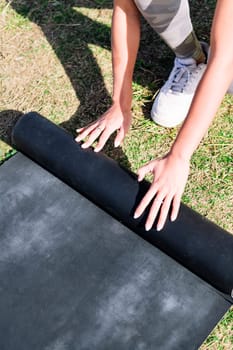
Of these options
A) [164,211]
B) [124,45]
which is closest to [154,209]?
[164,211]

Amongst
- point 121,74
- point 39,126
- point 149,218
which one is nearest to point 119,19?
point 121,74

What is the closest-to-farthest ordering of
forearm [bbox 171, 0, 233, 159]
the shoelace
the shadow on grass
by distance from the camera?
forearm [bbox 171, 0, 233, 159] → the shoelace → the shadow on grass

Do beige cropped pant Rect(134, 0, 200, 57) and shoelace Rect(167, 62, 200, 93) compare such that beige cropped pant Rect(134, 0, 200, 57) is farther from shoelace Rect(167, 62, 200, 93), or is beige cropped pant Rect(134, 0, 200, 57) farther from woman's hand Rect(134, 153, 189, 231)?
woman's hand Rect(134, 153, 189, 231)

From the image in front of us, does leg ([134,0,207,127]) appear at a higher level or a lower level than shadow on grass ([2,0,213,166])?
higher

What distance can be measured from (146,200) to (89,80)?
1158 millimetres

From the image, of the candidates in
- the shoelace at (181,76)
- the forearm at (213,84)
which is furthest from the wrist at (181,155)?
the shoelace at (181,76)

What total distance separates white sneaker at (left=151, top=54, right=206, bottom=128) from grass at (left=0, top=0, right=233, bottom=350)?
74 mm

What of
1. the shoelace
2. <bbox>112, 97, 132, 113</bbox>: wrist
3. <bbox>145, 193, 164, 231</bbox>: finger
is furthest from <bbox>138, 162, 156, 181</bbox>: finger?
the shoelace

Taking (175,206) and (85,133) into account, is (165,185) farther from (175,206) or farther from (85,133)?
(85,133)

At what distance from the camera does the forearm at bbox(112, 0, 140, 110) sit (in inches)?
95.9

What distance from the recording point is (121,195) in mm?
2174

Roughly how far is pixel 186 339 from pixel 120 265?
1.23 ft

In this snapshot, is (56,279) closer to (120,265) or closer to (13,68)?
(120,265)

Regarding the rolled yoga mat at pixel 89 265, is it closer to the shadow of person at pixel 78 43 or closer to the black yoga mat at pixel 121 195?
the black yoga mat at pixel 121 195
